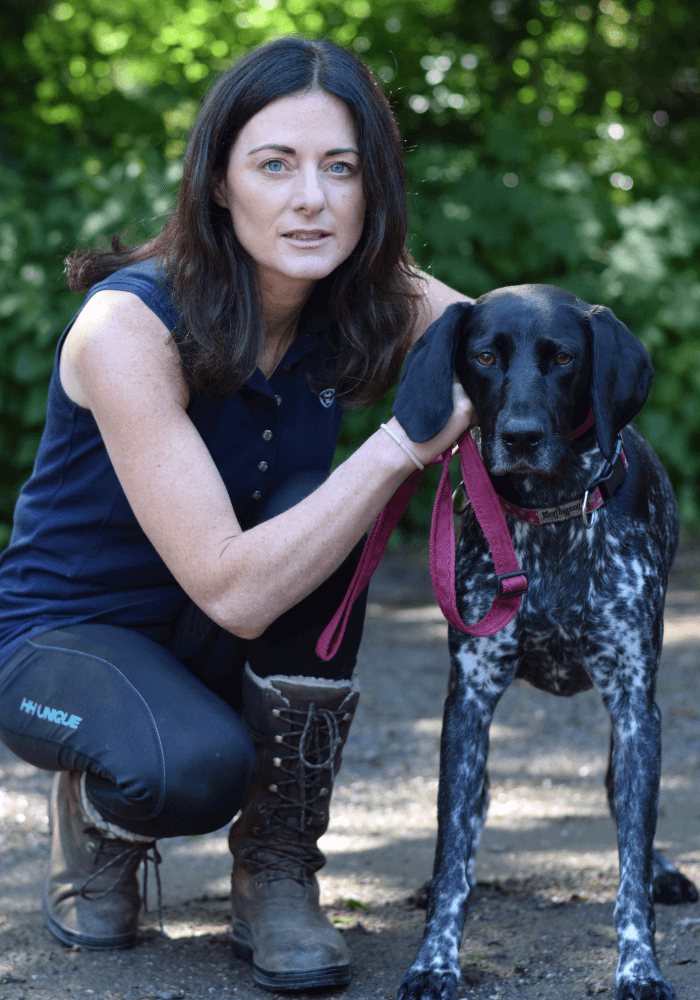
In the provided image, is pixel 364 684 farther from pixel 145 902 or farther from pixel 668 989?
pixel 668 989

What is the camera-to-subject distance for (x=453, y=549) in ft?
8.05

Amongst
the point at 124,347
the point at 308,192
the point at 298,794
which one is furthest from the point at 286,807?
the point at 308,192

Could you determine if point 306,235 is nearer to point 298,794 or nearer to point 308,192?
point 308,192

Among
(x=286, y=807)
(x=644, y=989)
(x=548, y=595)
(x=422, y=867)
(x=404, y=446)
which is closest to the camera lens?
(x=644, y=989)

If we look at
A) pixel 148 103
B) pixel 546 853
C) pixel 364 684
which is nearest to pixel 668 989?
pixel 546 853

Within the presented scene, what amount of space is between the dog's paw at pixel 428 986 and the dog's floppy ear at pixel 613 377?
1.10m

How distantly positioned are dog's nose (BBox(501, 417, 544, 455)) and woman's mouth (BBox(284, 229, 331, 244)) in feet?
1.99

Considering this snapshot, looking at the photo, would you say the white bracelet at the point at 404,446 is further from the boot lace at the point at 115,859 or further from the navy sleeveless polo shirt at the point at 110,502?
the boot lace at the point at 115,859

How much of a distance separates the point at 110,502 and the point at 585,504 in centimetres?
107

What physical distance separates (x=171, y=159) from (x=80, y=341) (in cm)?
412

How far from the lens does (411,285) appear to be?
9.24 feet

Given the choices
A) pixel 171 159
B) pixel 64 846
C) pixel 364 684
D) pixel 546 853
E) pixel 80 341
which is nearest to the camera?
pixel 80 341

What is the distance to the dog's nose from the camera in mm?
2246

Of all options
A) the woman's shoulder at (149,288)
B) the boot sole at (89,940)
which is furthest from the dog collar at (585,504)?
the boot sole at (89,940)
